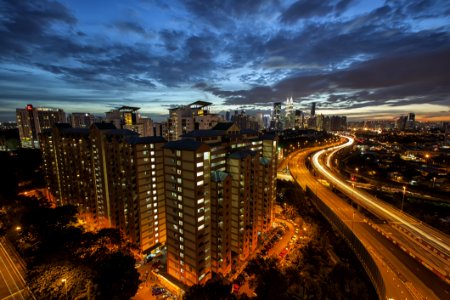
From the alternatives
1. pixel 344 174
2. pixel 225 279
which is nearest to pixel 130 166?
pixel 225 279

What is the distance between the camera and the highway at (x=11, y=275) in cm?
4169

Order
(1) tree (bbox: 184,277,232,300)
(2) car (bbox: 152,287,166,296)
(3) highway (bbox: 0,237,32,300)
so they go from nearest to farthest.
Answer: (1) tree (bbox: 184,277,232,300) < (3) highway (bbox: 0,237,32,300) < (2) car (bbox: 152,287,166,296)

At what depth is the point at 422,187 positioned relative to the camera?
8562cm

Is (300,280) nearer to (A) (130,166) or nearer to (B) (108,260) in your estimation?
(B) (108,260)

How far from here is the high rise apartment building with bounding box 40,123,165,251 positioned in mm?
51969

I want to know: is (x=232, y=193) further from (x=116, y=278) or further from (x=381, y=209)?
(x=381, y=209)

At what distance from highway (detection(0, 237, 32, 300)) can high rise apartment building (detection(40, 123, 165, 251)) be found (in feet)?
61.1

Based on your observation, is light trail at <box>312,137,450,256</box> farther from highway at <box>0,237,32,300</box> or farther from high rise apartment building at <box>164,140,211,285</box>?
highway at <box>0,237,32,300</box>

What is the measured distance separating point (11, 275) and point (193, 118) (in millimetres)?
99845

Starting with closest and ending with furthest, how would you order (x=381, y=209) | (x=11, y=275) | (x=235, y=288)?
(x=235, y=288) < (x=11, y=275) < (x=381, y=209)

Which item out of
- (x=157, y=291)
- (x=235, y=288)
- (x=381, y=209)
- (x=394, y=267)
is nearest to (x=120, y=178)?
(x=157, y=291)

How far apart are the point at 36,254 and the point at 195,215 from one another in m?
38.5

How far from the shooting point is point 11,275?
4675cm

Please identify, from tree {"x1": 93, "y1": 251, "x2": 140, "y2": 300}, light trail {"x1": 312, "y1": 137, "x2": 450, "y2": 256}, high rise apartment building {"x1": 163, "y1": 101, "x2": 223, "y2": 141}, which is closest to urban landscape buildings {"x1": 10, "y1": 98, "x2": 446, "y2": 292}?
tree {"x1": 93, "y1": 251, "x2": 140, "y2": 300}
